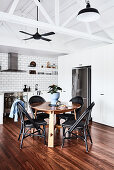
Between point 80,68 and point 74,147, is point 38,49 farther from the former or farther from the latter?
point 74,147

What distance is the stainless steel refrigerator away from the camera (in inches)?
212

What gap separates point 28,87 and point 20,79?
52 centimetres

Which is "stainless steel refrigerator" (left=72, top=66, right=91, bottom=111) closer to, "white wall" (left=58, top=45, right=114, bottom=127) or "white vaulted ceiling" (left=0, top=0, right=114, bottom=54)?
"white wall" (left=58, top=45, right=114, bottom=127)

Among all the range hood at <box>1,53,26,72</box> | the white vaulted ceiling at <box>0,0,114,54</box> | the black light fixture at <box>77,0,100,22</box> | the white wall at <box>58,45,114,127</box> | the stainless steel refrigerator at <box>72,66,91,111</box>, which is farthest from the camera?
the range hood at <box>1,53,26,72</box>

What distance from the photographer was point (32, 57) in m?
7.30

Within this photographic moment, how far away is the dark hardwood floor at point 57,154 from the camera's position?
2.45m

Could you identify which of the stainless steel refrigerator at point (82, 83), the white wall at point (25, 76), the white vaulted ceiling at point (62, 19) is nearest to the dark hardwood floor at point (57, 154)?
the stainless steel refrigerator at point (82, 83)

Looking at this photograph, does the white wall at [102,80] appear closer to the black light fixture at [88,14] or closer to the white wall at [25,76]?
the black light fixture at [88,14]

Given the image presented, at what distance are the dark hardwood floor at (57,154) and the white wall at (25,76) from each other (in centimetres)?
325

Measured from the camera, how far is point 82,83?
5.62 m

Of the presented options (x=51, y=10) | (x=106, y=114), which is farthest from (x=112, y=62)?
(x=51, y=10)

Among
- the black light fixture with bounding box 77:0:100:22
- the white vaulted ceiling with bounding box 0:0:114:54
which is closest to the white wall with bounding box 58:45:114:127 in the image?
the white vaulted ceiling with bounding box 0:0:114:54

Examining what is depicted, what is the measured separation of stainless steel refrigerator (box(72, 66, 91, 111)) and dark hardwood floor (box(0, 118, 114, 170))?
1.81 meters

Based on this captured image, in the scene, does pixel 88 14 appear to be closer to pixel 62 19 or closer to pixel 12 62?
pixel 62 19
